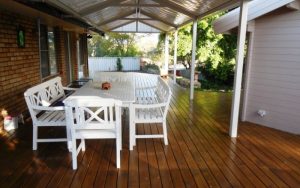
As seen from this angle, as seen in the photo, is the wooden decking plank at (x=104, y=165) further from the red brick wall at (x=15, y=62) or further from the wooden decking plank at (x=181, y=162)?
the red brick wall at (x=15, y=62)

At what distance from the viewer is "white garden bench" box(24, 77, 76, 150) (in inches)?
129

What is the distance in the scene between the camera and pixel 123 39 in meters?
21.6

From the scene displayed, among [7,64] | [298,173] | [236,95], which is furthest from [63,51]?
[298,173]

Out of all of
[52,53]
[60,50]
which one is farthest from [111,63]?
[52,53]

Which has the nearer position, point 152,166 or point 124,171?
point 124,171

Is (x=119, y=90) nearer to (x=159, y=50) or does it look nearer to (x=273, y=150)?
(x=273, y=150)

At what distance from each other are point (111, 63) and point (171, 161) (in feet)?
49.3

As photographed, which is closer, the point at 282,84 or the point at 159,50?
the point at 282,84

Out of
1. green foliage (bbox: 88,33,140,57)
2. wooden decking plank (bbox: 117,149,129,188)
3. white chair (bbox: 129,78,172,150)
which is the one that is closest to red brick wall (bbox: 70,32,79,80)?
white chair (bbox: 129,78,172,150)

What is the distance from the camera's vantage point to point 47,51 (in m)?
6.37

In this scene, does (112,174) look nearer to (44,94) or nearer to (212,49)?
(44,94)

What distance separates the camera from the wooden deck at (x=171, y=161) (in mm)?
2764

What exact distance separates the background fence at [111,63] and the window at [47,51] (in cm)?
1056

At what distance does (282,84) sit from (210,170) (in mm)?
2443
